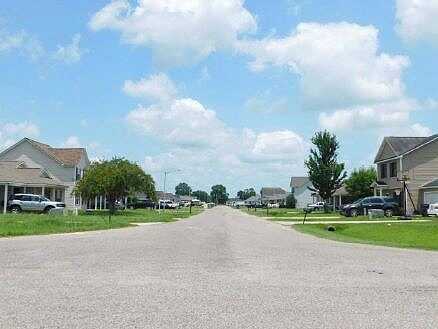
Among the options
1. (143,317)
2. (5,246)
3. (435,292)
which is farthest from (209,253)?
(143,317)

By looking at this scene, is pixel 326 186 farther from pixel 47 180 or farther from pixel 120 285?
pixel 120 285

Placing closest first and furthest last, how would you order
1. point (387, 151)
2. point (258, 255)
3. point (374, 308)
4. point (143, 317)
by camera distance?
point (143, 317), point (374, 308), point (258, 255), point (387, 151)

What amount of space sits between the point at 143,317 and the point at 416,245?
1735 cm

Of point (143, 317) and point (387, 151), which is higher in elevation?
point (387, 151)

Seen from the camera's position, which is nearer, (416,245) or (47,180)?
(416,245)

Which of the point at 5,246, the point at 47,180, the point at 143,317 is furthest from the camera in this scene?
the point at 47,180

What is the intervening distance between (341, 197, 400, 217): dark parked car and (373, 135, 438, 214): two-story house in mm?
1086

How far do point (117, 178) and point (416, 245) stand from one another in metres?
44.2

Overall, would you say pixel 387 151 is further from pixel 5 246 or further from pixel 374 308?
pixel 374 308

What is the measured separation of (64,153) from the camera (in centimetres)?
8056

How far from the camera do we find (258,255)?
59.0 ft

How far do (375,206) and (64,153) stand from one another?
141 ft

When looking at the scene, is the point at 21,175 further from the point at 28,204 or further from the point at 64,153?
the point at 64,153

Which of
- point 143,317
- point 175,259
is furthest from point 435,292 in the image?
point 175,259
